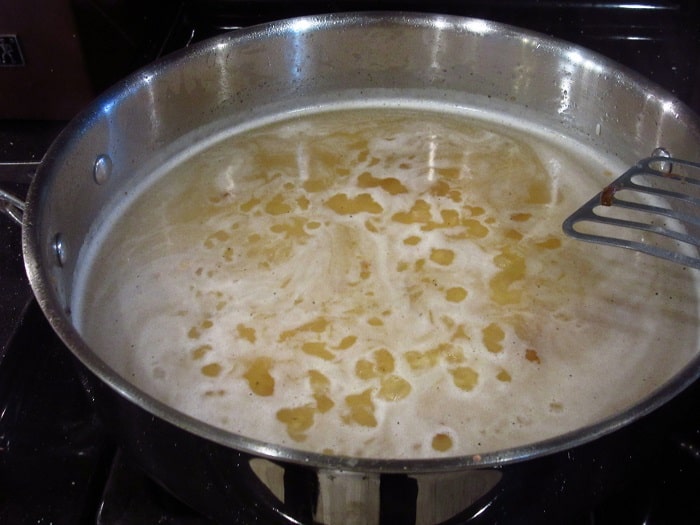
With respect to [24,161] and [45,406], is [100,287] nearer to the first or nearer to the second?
[45,406]

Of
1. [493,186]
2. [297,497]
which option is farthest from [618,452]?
[493,186]

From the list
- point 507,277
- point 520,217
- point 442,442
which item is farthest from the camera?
point 520,217

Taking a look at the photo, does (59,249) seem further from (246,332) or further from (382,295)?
(382,295)

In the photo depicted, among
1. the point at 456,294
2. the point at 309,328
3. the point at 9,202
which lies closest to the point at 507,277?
the point at 456,294

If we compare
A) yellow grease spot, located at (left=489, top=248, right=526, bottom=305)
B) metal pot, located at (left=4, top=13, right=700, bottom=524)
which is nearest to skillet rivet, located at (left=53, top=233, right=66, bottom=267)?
metal pot, located at (left=4, top=13, right=700, bottom=524)

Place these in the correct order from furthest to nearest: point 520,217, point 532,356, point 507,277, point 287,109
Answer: point 287,109
point 520,217
point 507,277
point 532,356

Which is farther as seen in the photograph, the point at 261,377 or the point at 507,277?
the point at 507,277
